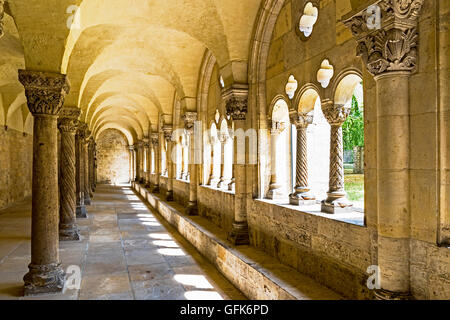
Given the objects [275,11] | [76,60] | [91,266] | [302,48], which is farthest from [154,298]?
[76,60]

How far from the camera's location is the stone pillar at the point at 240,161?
612cm

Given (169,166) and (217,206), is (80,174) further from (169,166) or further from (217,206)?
(217,206)

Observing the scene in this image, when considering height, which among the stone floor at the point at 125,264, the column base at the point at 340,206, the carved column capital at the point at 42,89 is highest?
the carved column capital at the point at 42,89

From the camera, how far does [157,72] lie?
1011 centimetres

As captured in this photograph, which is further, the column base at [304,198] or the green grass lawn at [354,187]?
the green grass lawn at [354,187]

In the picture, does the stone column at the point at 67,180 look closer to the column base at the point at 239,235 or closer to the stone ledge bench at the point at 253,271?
the stone ledge bench at the point at 253,271

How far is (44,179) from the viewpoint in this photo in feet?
14.3

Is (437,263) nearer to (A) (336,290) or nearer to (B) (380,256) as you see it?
(B) (380,256)

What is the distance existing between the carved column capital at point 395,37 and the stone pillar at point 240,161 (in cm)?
338

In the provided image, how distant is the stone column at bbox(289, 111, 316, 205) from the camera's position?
→ 4.96 m

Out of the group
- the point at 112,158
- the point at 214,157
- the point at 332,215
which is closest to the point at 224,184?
the point at 214,157

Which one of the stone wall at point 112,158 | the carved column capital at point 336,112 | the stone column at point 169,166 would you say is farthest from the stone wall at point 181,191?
the stone wall at point 112,158

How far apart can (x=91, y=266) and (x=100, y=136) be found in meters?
26.1

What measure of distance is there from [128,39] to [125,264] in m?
5.14
